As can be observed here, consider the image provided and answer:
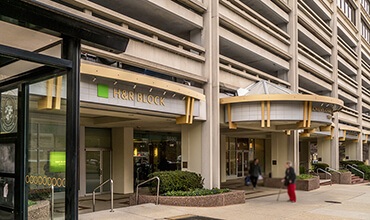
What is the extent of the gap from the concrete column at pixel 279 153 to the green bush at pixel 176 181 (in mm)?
10099

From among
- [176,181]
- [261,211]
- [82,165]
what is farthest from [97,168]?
[261,211]

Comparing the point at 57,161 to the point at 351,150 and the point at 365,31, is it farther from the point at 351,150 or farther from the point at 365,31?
the point at 365,31

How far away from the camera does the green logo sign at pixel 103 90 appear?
12.2 metres

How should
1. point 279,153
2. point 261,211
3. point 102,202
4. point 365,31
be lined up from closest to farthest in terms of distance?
point 261,211 < point 102,202 < point 279,153 < point 365,31

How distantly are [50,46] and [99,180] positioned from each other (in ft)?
49.6

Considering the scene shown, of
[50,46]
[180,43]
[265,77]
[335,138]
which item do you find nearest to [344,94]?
[335,138]

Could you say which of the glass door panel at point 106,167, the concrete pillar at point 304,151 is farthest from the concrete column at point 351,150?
the glass door panel at point 106,167

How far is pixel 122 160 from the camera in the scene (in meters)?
20.2

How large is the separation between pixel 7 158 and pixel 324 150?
3085cm

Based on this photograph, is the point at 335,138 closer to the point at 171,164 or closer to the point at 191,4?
the point at 171,164

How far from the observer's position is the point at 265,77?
23.1 m

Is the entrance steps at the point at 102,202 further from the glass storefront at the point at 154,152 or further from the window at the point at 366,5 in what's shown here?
the window at the point at 366,5

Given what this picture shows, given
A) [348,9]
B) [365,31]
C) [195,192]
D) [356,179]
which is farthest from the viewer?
[365,31]

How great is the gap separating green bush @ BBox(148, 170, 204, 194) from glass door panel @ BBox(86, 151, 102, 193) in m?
5.38
